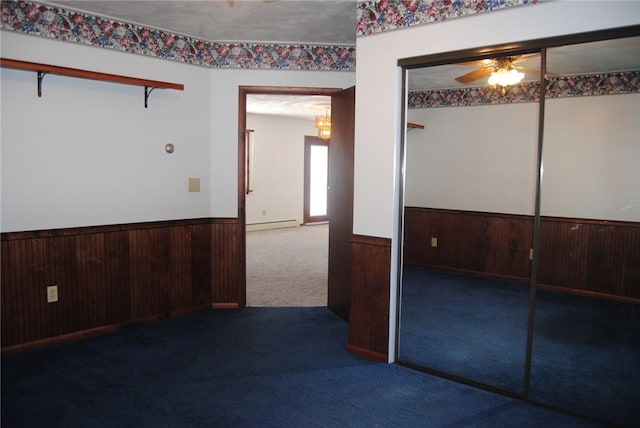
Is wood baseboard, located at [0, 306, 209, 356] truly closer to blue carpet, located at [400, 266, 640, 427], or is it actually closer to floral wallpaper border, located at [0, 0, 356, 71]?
blue carpet, located at [400, 266, 640, 427]

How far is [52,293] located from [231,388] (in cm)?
160

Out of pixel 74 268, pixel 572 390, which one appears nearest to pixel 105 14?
pixel 74 268

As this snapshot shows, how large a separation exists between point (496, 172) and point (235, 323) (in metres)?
2.59

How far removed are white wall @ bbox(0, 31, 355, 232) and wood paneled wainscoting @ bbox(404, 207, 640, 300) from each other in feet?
5.31

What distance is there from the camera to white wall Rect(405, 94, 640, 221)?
3.09 m

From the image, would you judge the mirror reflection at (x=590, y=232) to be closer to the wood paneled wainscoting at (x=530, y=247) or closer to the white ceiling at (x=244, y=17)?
the wood paneled wainscoting at (x=530, y=247)

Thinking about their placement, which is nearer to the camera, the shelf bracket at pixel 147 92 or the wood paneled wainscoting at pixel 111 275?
the wood paneled wainscoting at pixel 111 275

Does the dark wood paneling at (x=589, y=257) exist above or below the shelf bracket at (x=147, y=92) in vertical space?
below

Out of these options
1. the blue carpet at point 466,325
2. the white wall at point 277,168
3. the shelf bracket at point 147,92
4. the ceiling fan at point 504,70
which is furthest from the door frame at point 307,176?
the ceiling fan at point 504,70

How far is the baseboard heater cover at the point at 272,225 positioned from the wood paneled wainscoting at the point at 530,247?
5564mm

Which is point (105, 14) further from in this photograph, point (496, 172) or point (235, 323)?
point (496, 172)

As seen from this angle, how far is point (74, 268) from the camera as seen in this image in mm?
3422

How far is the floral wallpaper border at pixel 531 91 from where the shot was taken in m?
3.26

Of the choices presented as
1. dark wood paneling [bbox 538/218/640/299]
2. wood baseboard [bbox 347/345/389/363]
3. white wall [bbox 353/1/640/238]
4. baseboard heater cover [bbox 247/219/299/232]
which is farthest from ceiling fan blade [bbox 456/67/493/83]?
baseboard heater cover [bbox 247/219/299/232]
